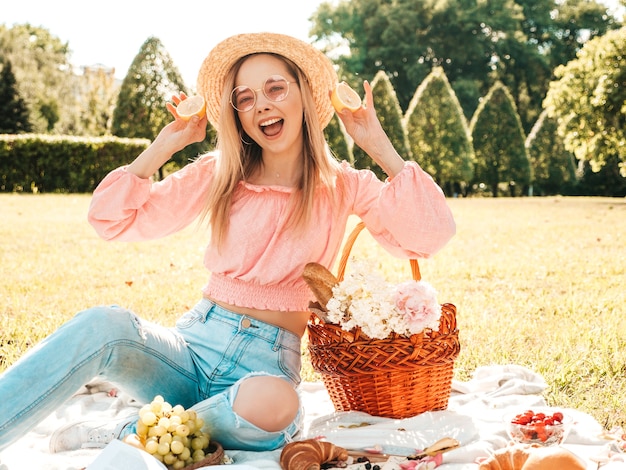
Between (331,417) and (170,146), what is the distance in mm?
1372

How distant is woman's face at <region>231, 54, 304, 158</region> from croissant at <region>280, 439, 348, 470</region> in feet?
4.12

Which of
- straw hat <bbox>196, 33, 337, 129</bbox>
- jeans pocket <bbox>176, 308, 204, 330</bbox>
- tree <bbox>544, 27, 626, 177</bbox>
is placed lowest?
jeans pocket <bbox>176, 308, 204, 330</bbox>

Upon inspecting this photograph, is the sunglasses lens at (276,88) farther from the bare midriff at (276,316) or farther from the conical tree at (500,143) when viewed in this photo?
the conical tree at (500,143)

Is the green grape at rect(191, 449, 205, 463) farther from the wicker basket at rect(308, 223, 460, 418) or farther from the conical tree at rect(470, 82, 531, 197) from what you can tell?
the conical tree at rect(470, 82, 531, 197)

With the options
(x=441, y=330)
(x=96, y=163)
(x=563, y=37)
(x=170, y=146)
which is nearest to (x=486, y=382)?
(x=441, y=330)

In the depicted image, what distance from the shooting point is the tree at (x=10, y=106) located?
93.8 feet

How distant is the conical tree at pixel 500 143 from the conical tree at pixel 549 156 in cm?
130

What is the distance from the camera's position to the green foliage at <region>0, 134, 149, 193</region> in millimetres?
16688

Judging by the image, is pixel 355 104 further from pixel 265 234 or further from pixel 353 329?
pixel 353 329

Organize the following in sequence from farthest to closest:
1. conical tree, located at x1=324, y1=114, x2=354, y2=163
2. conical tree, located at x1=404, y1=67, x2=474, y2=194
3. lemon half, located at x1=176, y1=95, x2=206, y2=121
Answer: conical tree, located at x1=404, y1=67, x2=474, y2=194 < conical tree, located at x1=324, y1=114, x2=354, y2=163 < lemon half, located at x1=176, y1=95, x2=206, y2=121

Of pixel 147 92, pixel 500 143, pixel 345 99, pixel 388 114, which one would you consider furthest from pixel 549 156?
pixel 345 99

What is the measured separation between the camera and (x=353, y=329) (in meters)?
2.82

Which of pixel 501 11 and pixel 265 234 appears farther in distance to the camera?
pixel 501 11

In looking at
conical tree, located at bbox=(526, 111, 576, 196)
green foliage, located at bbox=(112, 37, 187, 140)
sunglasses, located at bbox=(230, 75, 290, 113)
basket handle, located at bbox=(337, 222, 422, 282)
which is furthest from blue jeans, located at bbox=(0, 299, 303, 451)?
conical tree, located at bbox=(526, 111, 576, 196)
